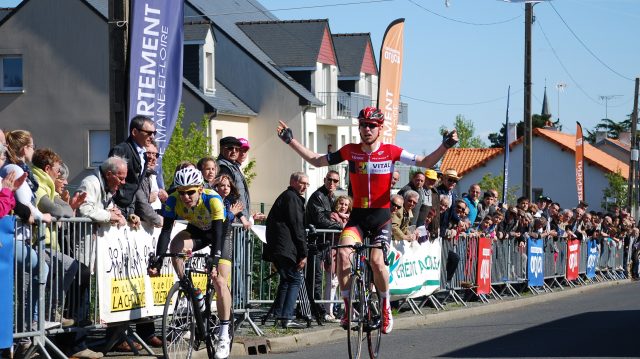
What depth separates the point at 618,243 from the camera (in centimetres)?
3675

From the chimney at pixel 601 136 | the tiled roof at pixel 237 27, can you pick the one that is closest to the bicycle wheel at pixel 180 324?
the tiled roof at pixel 237 27

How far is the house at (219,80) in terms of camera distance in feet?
144

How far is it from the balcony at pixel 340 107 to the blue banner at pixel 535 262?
2771 centimetres

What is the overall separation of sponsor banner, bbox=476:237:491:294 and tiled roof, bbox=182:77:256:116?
77.5ft

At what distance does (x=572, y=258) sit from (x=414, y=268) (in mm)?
12628

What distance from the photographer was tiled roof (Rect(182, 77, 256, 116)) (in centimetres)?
4378

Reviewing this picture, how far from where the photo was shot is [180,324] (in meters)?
10.4

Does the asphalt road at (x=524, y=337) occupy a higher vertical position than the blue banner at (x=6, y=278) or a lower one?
lower

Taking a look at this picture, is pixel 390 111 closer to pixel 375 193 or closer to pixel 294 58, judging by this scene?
pixel 375 193

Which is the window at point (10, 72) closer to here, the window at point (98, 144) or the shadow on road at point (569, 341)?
the window at point (98, 144)

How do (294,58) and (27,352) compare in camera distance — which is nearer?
(27,352)

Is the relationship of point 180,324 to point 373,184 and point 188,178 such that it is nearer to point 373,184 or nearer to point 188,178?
point 188,178

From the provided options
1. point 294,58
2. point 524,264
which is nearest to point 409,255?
point 524,264

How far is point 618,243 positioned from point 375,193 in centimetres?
2711
